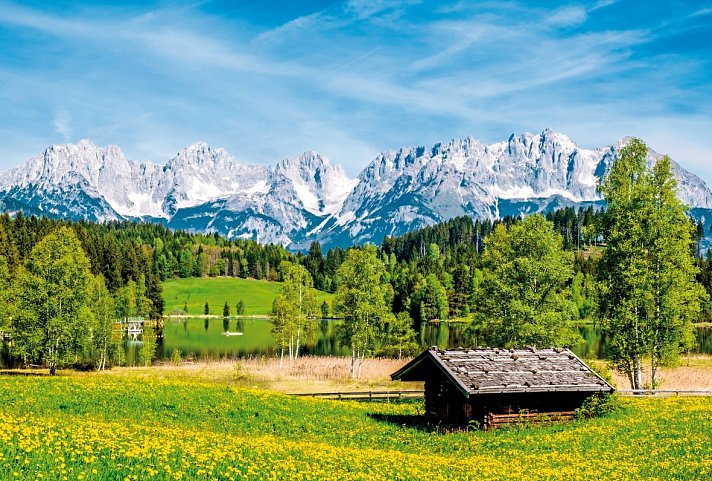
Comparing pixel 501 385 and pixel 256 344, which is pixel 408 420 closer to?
pixel 501 385

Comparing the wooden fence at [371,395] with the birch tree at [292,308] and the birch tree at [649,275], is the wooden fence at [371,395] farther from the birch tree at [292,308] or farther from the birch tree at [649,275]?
the birch tree at [292,308]

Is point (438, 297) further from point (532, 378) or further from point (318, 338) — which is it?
point (532, 378)

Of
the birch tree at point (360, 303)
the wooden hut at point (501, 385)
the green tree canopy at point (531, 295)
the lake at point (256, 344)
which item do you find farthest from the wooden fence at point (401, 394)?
the lake at point (256, 344)

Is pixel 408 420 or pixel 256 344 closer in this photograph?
pixel 408 420

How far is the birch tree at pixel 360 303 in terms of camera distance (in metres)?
64.8

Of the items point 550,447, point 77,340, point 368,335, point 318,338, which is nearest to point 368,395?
point 368,335

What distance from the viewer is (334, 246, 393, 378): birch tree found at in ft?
213

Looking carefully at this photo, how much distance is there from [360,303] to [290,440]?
38.7 meters

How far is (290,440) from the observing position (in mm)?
26406

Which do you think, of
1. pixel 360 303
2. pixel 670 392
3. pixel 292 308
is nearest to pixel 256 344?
pixel 292 308

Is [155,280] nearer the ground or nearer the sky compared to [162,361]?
nearer the sky

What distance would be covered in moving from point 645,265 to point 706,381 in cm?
1798

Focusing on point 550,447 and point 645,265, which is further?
point 645,265

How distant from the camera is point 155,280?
16838cm
